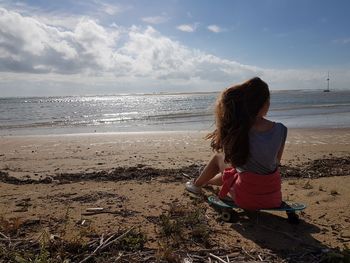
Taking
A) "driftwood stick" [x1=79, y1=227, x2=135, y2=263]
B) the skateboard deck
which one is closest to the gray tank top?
the skateboard deck

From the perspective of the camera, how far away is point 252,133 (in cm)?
402

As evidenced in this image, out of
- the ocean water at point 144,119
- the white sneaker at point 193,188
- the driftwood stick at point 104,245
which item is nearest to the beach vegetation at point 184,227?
the driftwood stick at point 104,245

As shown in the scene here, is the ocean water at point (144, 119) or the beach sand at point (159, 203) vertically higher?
the beach sand at point (159, 203)

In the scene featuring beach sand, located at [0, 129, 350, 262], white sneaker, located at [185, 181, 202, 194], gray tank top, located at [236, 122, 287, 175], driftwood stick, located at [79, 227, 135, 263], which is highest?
gray tank top, located at [236, 122, 287, 175]

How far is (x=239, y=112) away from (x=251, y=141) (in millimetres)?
350

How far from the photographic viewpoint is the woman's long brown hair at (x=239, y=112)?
3904 mm

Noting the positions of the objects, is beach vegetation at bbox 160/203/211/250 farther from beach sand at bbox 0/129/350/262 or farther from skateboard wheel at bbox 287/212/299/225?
skateboard wheel at bbox 287/212/299/225

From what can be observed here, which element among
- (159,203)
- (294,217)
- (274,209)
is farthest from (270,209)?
(159,203)

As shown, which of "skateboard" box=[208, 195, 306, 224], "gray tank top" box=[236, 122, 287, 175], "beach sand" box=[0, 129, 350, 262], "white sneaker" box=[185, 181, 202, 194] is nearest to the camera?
"beach sand" box=[0, 129, 350, 262]

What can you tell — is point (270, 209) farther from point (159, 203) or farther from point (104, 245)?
point (104, 245)

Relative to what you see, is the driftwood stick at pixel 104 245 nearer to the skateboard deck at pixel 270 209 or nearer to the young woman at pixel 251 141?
the skateboard deck at pixel 270 209

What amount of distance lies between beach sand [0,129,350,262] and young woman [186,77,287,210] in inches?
14.5

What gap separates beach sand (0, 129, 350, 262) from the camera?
3.70 meters

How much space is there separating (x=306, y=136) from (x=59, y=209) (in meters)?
10.3
